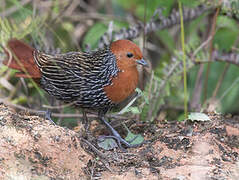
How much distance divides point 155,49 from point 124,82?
277 centimetres

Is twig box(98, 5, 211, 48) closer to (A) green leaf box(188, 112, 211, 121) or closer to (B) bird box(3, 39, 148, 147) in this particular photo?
(B) bird box(3, 39, 148, 147)

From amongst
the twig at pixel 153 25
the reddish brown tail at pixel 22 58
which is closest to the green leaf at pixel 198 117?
the reddish brown tail at pixel 22 58

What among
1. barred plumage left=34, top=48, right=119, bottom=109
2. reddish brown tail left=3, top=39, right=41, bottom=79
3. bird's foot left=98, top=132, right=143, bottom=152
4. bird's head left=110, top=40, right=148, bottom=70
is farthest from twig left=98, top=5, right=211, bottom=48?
bird's foot left=98, top=132, right=143, bottom=152

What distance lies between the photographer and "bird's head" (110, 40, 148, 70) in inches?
162

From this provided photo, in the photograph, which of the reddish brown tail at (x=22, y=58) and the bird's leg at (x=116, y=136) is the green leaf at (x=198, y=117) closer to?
the bird's leg at (x=116, y=136)

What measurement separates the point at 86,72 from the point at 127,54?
46 cm

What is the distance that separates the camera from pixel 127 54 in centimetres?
412

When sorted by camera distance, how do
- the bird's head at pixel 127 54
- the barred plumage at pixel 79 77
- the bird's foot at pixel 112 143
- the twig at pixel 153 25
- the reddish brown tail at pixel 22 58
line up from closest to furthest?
the bird's foot at pixel 112 143
the barred plumage at pixel 79 77
the reddish brown tail at pixel 22 58
the bird's head at pixel 127 54
the twig at pixel 153 25

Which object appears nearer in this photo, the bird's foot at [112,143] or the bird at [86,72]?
the bird's foot at [112,143]

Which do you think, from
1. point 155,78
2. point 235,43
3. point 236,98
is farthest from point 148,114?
point 236,98

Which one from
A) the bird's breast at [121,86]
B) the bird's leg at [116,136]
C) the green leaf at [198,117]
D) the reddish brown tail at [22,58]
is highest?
the reddish brown tail at [22,58]

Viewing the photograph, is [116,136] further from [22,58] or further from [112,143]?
[22,58]

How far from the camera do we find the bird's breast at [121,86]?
392 cm

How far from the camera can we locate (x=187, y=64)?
4.93 m
